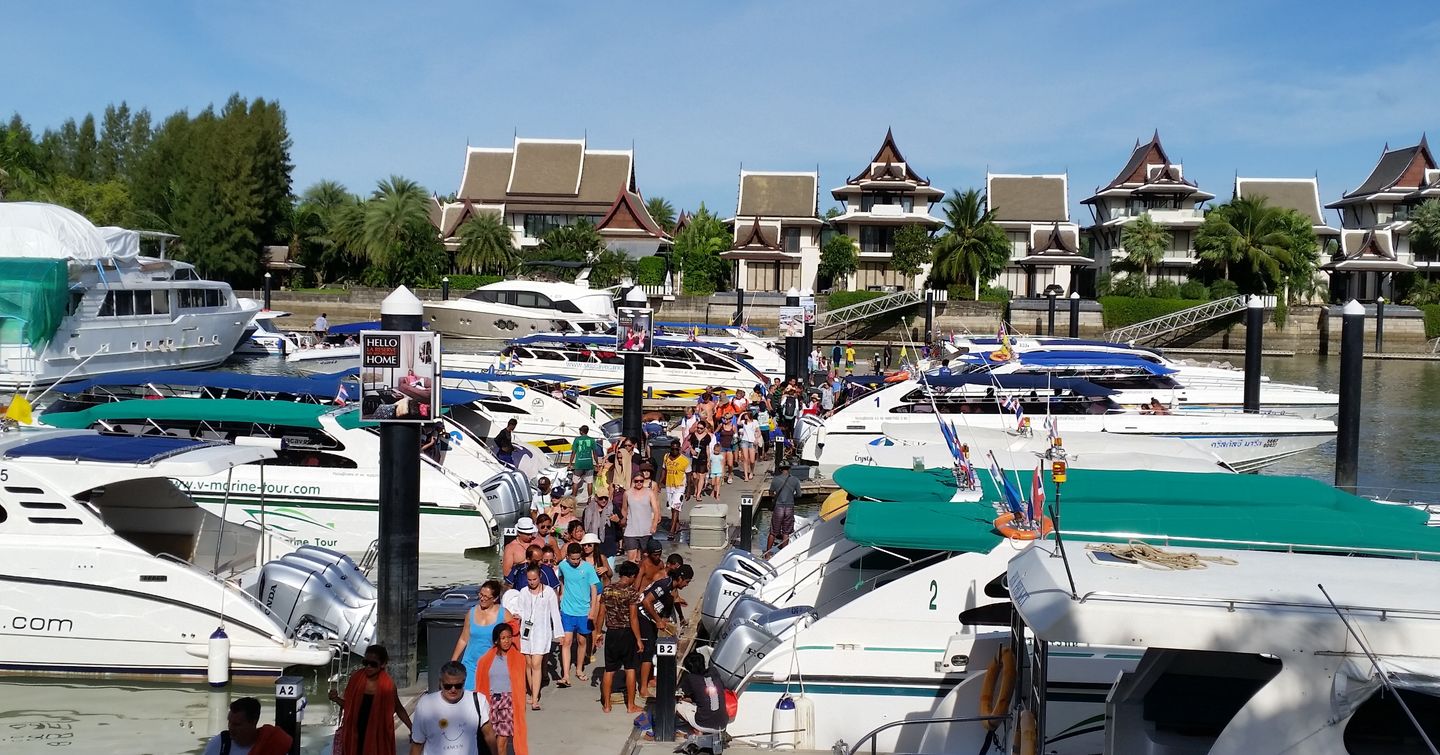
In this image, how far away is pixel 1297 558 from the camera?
7.61m

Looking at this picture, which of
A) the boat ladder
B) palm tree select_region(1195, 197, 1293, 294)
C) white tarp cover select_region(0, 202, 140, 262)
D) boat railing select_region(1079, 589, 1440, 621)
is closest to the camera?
boat railing select_region(1079, 589, 1440, 621)

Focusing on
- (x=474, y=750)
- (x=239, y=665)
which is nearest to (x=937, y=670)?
(x=474, y=750)

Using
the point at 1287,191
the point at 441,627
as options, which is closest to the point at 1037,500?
the point at 441,627

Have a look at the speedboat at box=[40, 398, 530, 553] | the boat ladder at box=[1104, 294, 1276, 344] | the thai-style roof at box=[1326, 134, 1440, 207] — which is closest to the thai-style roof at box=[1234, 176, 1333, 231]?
the thai-style roof at box=[1326, 134, 1440, 207]

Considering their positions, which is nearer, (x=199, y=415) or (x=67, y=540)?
(x=67, y=540)

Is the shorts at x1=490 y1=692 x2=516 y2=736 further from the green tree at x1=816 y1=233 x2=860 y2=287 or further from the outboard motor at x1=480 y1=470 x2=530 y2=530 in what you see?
the green tree at x1=816 y1=233 x2=860 y2=287

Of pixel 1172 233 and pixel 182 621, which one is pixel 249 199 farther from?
pixel 182 621

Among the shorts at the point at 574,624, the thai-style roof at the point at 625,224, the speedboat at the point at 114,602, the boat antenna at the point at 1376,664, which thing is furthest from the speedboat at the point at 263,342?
the boat antenna at the point at 1376,664

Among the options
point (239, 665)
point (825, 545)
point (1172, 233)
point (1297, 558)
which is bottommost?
point (239, 665)

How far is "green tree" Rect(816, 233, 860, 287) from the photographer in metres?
76.6

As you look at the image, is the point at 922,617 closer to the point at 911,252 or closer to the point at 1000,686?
the point at 1000,686

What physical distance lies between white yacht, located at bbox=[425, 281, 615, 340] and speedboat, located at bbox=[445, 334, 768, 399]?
48.8 feet

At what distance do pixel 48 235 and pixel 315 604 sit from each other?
92.7ft

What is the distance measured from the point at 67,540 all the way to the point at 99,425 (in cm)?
672
